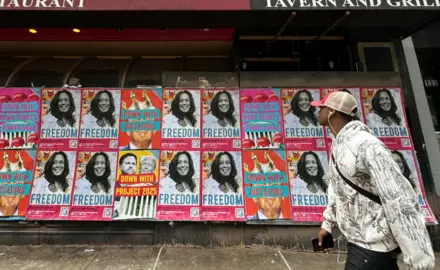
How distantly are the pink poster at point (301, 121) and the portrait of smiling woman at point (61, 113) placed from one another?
4182mm

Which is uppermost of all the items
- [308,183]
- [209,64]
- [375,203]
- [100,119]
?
[209,64]

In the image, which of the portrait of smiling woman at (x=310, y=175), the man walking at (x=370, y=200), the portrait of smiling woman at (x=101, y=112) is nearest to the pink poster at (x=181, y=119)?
the portrait of smiling woman at (x=101, y=112)

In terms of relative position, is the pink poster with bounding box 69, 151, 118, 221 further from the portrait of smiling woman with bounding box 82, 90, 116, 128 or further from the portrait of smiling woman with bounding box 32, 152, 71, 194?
the portrait of smiling woman with bounding box 82, 90, 116, 128

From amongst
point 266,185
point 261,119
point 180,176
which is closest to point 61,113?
point 180,176

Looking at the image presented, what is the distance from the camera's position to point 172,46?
640 centimetres

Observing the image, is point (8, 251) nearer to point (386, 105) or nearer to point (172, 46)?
point (172, 46)

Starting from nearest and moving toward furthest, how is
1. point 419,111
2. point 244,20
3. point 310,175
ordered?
point 310,175 → point 244,20 → point 419,111

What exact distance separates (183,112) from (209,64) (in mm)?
1589

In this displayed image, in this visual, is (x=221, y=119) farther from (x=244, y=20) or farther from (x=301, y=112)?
(x=244, y=20)

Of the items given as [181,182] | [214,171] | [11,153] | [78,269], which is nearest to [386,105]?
[214,171]

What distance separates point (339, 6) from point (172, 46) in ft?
11.3

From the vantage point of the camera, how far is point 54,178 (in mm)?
5336

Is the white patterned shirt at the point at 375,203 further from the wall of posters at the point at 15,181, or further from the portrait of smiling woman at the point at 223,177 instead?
the wall of posters at the point at 15,181

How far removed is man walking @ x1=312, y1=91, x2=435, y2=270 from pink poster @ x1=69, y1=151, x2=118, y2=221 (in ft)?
14.1
